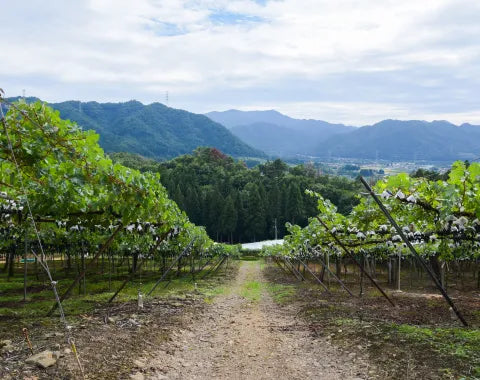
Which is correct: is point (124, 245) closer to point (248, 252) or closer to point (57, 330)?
point (57, 330)

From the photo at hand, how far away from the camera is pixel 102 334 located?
6.84 metres

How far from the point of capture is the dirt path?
6023 millimetres

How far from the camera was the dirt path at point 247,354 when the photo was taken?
6.02m

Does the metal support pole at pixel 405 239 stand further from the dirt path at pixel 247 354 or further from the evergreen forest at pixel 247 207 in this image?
the evergreen forest at pixel 247 207

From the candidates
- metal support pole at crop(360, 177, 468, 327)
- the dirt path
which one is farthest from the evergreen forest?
metal support pole at crop(360, 177, 468, 327)

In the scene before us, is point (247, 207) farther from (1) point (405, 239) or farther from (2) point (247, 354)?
(1) point (405, 239)

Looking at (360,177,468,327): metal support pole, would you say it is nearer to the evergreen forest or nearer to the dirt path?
the dirt path

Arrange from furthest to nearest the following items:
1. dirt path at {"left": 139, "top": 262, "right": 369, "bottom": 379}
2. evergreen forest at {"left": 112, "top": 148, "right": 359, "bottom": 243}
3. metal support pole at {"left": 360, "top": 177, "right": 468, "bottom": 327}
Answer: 1. evergreen forest at {"left": 112, "top": 148, "right": 359, "bottom": 243}
2. metal support pole at {"left": 360, "top": 177, "right": 468, "bottom": 327}
3. dirt path at {"left": 139, "top": 262, "right": 369, "bottom": 379}

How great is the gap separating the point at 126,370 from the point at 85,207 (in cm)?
295

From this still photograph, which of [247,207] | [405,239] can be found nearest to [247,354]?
[405,239]

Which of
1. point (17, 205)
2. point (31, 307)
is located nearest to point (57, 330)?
point (17, 205)

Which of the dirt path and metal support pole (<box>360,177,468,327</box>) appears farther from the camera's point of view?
metal support pole (<box>360,177,468,327</box>)

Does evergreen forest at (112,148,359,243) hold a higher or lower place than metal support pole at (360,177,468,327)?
lower

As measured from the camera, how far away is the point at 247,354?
282 inches
